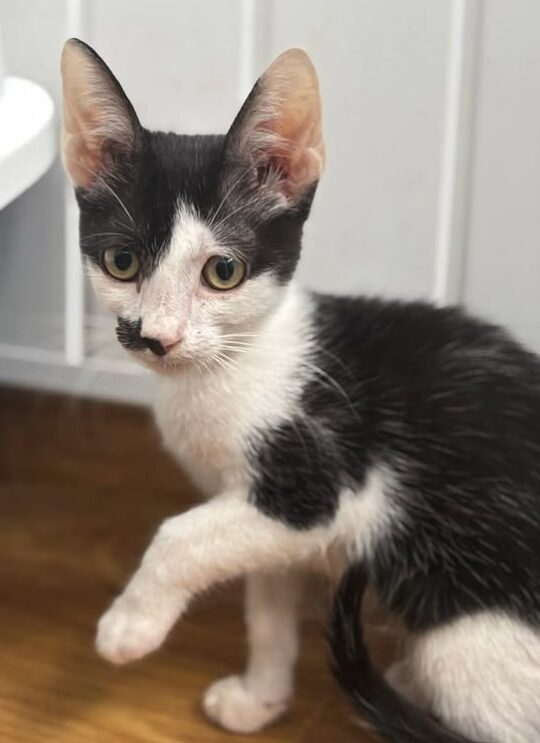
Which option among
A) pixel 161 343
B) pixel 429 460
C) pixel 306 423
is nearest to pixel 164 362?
pixel 161 343

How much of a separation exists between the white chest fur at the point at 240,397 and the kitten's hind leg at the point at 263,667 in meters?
0.16

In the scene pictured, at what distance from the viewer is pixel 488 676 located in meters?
0.94

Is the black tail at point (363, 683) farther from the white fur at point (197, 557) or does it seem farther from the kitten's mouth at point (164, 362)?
the kitten's mouth at point (164, 362)

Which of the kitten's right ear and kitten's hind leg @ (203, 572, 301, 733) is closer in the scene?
the kitten's right ear

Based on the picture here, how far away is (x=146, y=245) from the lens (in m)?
0.88

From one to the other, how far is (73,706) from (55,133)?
0.59m

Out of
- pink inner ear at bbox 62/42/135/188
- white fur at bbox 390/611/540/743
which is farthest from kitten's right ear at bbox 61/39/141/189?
white fur at bbox 390/611/540/743

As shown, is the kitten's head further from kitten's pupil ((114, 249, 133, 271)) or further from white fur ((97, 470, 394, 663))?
white fur ((97, 470, 394, 663))

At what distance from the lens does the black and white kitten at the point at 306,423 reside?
0.89 metres

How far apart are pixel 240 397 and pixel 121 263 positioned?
16cm

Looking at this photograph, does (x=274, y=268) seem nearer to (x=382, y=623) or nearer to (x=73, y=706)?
(x=382, y=623)

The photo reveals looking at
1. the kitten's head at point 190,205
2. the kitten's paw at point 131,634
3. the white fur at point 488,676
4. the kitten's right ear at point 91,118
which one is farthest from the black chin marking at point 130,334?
the white fur at point 488,676

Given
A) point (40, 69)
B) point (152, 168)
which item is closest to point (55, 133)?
point (40, 69)

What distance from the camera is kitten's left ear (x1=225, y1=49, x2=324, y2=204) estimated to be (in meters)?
0.86
